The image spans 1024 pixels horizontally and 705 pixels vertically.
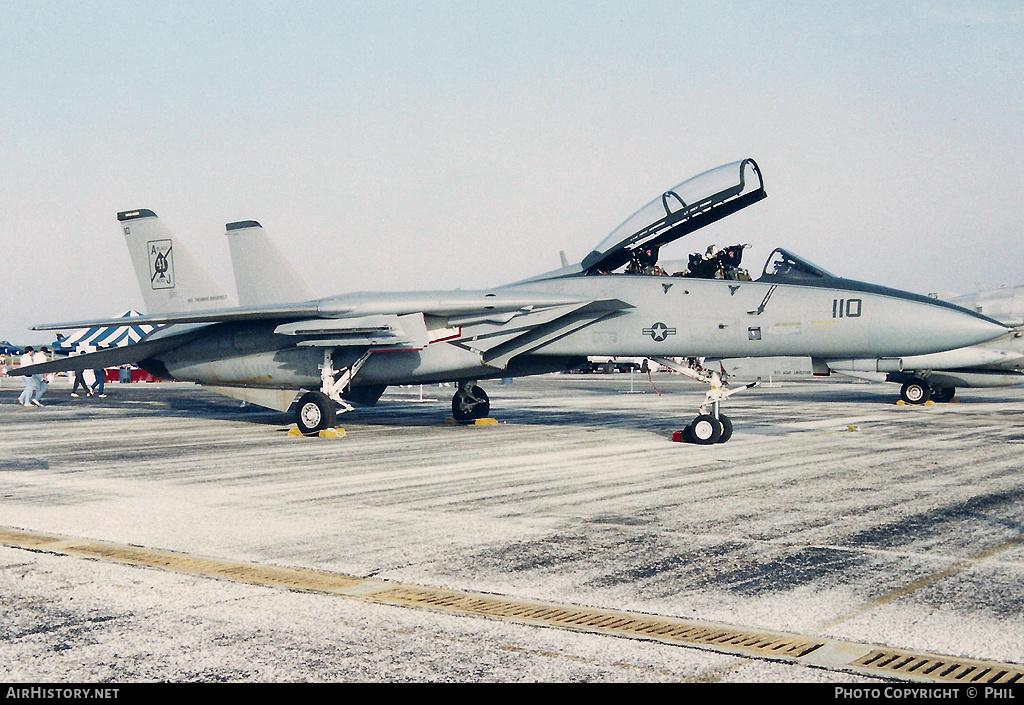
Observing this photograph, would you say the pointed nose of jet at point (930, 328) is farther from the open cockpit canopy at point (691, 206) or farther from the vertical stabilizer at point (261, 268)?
the vertical stabilizer at point (261, 268)

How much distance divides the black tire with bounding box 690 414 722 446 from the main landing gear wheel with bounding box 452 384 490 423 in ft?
18.2

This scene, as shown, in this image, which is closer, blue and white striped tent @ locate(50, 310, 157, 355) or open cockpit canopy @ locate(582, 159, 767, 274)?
open cockpit canopy @ locate(582, 159, 767, 274)

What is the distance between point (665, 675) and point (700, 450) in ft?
28.8

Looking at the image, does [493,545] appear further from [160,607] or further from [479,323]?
[479,323]

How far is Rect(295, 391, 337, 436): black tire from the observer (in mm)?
14977

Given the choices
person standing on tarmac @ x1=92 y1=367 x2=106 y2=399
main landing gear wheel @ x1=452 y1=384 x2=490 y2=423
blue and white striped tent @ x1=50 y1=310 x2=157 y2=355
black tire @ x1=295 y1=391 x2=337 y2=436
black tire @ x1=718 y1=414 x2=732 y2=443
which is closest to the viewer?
black tire @ x1=718 y1=414 x2=732 y2=443

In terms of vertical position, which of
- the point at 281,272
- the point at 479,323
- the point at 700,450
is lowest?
the point at 700,450

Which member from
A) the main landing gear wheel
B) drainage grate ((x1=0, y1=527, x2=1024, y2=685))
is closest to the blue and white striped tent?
the main landing gear wheel

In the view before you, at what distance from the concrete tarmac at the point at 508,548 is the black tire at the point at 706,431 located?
0.77 ft

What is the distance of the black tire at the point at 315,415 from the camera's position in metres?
15.0

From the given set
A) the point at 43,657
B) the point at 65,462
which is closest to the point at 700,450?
the point at 65,462

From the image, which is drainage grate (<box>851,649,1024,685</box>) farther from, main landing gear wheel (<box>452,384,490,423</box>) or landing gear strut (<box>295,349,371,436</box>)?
main landing gear wheel (<box>452,384,490,423</box>)

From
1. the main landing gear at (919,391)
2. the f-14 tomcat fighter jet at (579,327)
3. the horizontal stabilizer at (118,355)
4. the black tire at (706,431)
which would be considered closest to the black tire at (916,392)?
the main landing gear at (919,391)

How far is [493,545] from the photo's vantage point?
621 cm
